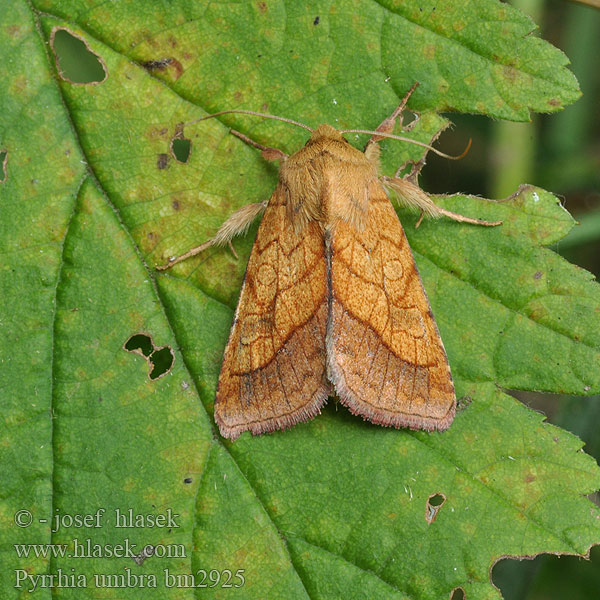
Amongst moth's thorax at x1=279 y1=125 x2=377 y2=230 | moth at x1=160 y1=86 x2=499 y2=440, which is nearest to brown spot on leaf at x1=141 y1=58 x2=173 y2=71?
moth at x1=160 y1=86 x2=499 y2=440

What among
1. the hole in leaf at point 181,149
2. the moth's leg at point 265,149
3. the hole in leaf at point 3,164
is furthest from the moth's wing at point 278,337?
the hole in leaf at point 3,164

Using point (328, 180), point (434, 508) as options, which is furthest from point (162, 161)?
point (434, 508)

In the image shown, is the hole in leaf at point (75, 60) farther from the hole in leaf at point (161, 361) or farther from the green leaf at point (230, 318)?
the hole in leaf at point (161, 361)

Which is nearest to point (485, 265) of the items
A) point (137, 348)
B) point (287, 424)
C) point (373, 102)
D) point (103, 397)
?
point (373, 102)

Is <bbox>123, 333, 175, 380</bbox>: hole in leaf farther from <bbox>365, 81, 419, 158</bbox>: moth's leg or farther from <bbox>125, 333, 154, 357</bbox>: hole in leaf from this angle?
<bbox>365, 81, 419, 158</bbox>: moth's leg

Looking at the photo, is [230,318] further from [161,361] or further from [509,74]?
[509,74]

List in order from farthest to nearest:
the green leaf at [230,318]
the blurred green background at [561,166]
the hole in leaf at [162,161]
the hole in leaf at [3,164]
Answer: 1. the blurred green background at [561,166]
2. the hole in leaf at [162,161]
3. the hole in leaf at [3,164]
4. the green leaf at [230,318]
